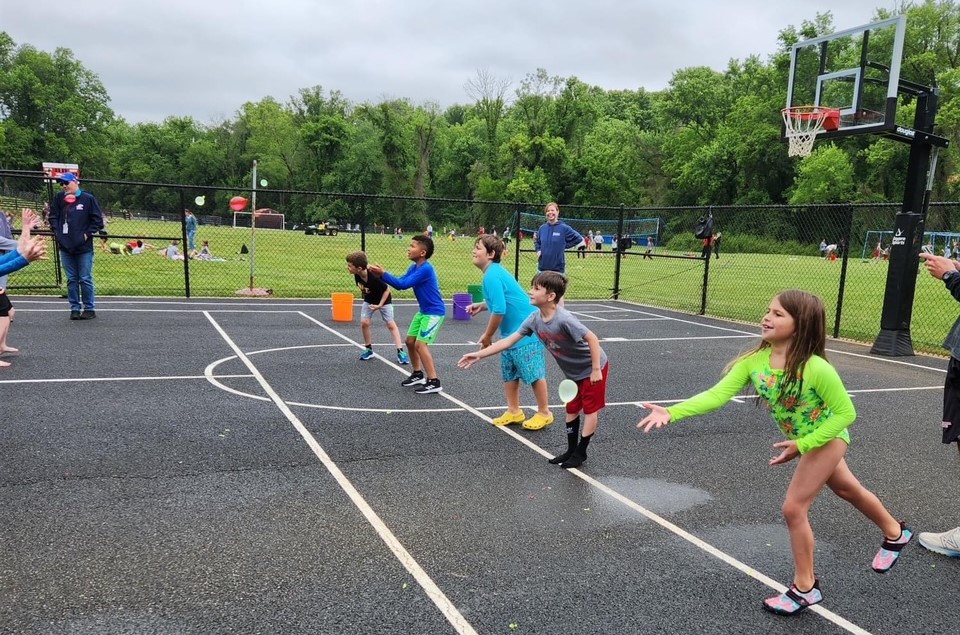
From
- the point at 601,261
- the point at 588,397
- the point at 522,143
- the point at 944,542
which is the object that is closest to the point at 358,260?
the point at 588,397

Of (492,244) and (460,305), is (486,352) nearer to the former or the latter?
(492,244)

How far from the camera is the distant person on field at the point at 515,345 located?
228 inches

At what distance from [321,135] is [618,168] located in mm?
37238

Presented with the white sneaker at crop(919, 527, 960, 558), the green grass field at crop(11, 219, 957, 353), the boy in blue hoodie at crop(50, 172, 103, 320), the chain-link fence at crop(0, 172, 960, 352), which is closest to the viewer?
the white sneaker at crop(919, 527, 960, 558)

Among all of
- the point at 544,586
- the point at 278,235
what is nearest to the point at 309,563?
the point at 544,586

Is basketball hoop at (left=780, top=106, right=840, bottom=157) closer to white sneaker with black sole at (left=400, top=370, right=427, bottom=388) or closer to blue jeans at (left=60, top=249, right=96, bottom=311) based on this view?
white sneaker with black sole at (left=400, top=370, right=427, bottom=388)

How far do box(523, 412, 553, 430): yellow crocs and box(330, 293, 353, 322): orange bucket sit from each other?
6.82 m

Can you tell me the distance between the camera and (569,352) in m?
5.05

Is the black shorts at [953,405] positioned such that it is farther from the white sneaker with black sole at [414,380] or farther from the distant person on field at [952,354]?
the white sneaker with black sole at [414,380]

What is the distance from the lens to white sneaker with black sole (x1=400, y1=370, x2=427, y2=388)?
24.4ft

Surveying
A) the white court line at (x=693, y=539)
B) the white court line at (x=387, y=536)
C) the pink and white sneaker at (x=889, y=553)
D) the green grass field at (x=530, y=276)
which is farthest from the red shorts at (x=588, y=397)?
the green grass field at (x=530, y=276)

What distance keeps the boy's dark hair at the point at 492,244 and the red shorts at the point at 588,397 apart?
1.68 meters

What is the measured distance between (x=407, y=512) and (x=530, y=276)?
60.7 ft

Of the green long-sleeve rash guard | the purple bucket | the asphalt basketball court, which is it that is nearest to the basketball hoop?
the asphalt basketball court
